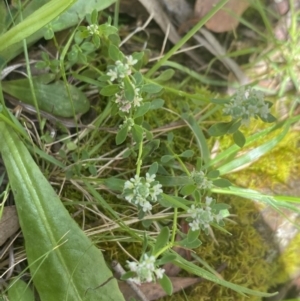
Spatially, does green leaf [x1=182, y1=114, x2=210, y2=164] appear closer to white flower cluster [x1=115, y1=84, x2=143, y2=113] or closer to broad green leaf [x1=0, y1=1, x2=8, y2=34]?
white flower cluster [x1=115, y1=84, x2=143, y2=113]

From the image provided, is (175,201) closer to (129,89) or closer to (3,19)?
(129,89)

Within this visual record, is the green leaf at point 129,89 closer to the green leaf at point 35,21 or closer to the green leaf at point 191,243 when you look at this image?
the green leaf at point 35,21

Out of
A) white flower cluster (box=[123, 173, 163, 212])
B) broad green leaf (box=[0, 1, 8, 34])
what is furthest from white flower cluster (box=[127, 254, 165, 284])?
broad green leaf (box=[0, 1, 8, 34])

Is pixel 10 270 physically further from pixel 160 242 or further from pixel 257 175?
pixel 257 175

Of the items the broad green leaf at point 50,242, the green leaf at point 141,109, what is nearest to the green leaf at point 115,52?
the green leaf at point 141,109

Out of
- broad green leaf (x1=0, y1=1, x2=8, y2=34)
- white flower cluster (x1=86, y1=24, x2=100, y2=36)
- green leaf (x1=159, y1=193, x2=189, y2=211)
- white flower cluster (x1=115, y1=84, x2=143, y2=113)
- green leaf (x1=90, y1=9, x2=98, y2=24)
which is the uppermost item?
broad green leaf (x1=0, y1=1, x2=8, y2=34)

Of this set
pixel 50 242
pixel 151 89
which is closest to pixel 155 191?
pixel 151 89
